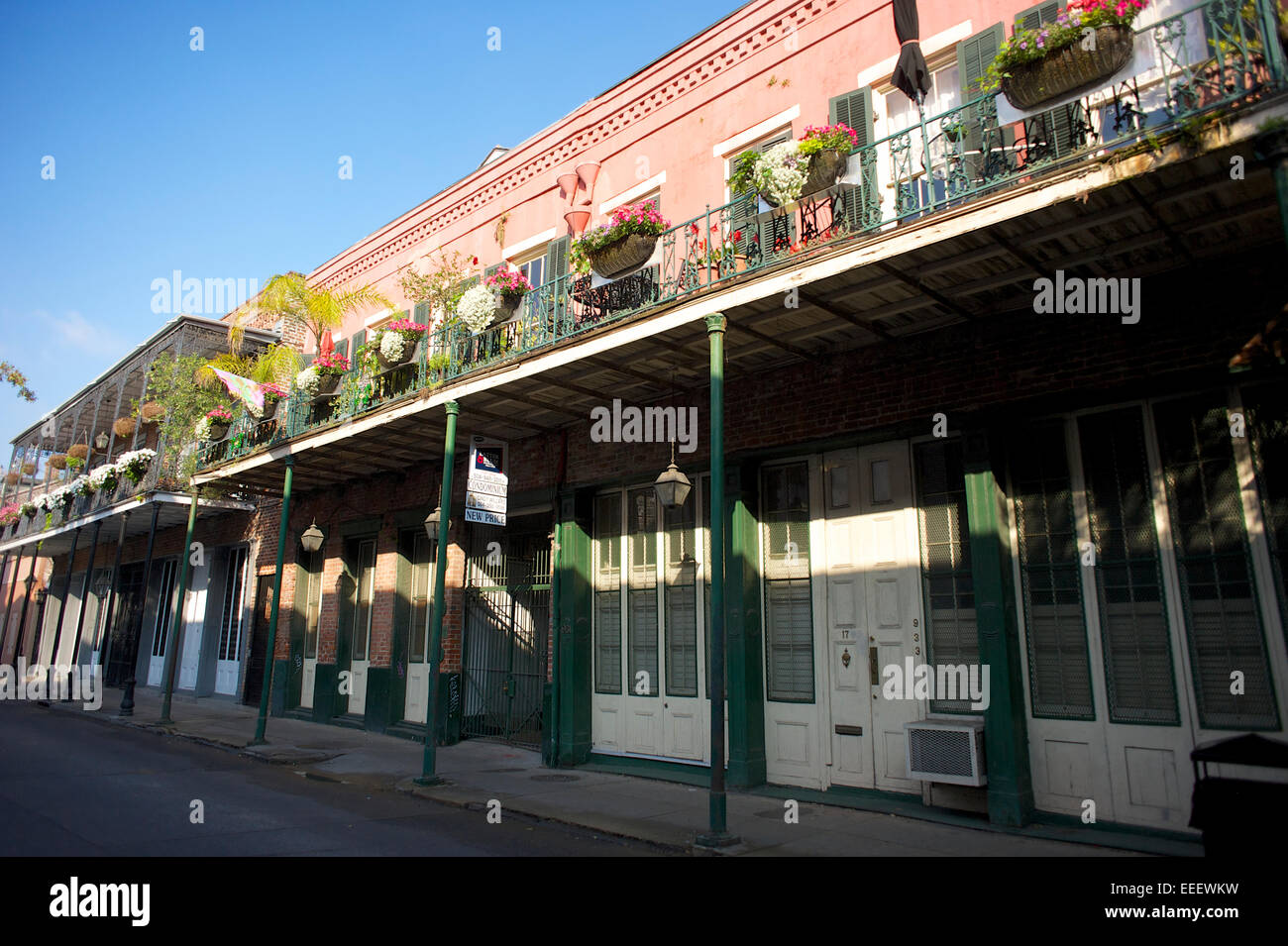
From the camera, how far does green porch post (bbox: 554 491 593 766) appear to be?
995 cm

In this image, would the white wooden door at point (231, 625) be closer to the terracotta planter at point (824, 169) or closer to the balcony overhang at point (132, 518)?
the balcony overhang at point (132, 518)

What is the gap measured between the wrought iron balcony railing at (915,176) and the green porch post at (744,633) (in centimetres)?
236

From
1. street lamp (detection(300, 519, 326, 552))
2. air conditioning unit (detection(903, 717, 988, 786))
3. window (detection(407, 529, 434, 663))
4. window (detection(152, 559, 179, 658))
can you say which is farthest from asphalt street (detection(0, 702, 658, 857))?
window (detection(152, 559, 179, 658))

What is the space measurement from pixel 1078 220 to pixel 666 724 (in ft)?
21.3

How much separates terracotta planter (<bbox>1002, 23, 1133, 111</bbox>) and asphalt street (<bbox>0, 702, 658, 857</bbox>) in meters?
6.28

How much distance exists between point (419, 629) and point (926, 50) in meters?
10.6

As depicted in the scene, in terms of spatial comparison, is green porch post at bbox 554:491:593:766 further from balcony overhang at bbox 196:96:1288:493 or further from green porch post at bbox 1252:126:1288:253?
green porch post at bbox 1252:126:1288:253

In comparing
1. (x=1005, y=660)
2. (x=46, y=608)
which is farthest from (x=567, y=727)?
(x=46, y=608)

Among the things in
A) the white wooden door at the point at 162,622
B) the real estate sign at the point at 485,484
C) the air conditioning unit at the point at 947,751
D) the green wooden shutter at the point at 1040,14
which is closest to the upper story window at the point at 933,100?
the green wooden shutter at the point at 1040,14

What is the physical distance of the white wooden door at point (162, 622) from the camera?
2009 centimetres

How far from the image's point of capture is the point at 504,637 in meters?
12.0

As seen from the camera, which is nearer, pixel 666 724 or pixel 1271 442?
pixel 1271 442

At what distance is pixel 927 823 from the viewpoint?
22.0ft

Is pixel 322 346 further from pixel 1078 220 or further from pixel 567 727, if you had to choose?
pixel 1078 220
